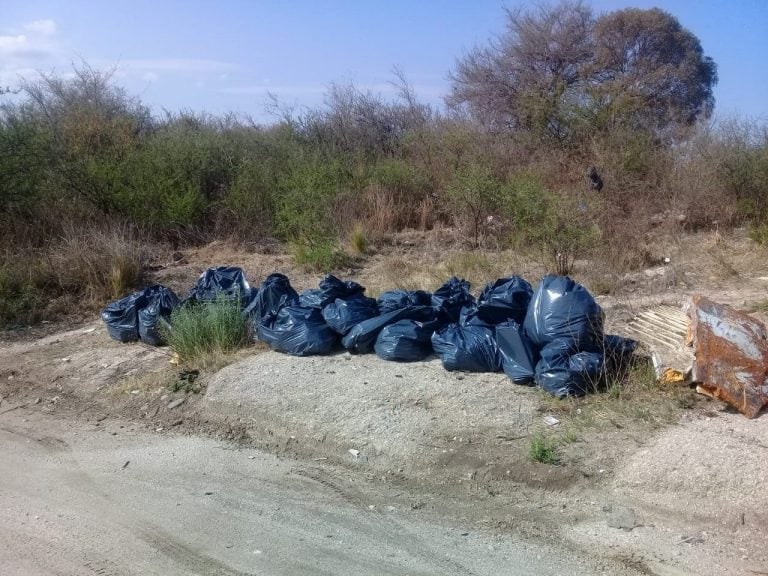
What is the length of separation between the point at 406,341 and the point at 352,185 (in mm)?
9152

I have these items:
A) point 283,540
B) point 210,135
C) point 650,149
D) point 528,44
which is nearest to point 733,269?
point 650,149

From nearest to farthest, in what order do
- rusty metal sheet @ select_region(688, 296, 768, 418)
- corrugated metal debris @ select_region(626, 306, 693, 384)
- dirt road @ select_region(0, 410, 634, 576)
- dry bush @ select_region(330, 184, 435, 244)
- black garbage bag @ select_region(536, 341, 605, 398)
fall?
1. dirt road @ select_region(0, 410, 634, 576)
2. rusty metal sheet @ select_region(688, 296, 768, 418)
3. corrugated metal debris @ select_region(626, 306, 693, 384)
4. black garbage bag @ select_region(536, 341, 605, 398)
5. dry bush @ select_region(330, 184, 435, 244)

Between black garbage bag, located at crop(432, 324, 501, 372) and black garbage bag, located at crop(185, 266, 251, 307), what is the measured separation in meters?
2.38

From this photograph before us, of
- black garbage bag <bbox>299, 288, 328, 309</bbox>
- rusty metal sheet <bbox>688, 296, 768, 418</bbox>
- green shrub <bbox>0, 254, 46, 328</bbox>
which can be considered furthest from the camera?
green shrub <bbox>0, 254, 46, 328</bbox>

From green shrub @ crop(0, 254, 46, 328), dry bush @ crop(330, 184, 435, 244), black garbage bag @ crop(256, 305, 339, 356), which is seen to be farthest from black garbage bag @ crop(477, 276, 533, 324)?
dry bush @ crop(330, 184, 435, 244)

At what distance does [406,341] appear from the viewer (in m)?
6.71

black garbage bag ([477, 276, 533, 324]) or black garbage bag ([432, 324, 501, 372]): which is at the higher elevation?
black garbage bag ([477, 276, 533, 324])

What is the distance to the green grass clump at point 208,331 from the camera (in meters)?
7.30

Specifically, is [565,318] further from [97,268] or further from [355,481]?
[97,268]

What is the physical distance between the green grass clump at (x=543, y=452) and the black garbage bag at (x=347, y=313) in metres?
2.29

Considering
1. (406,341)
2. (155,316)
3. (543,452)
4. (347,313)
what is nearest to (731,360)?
(543,452)

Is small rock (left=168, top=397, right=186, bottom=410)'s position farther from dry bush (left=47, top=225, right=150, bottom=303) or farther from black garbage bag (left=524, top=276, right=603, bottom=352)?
dry bush (left=47, top=225, right=150, bottom=303)

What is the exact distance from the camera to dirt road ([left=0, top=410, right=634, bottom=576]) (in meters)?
4.11

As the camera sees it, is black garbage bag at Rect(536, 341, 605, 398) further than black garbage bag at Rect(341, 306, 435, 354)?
No
